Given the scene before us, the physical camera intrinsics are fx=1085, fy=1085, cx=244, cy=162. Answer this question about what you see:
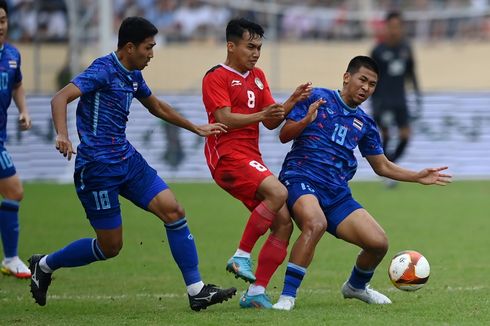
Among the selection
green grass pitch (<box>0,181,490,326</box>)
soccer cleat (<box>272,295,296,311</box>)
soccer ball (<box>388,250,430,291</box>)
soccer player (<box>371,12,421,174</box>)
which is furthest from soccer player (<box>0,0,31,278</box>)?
soccer player (<box>371,12,421,174</box>)

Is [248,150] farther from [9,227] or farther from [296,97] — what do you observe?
[9,227]

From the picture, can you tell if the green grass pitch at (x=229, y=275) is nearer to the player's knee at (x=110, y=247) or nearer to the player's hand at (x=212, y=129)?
the player's knee at (x=110, y=247)

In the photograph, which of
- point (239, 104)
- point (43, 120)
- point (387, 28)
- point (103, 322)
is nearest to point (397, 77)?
point (387, 28)

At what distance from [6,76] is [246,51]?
3.04 metres

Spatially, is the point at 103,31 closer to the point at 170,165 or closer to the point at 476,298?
the point at 170,165

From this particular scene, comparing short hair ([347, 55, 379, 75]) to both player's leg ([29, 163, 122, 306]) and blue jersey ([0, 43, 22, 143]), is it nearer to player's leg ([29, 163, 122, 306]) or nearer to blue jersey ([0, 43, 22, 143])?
player's leg ([29, 163, 122, 306])

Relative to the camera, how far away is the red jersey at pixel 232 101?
28.5 ft

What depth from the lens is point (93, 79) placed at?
8211 mm

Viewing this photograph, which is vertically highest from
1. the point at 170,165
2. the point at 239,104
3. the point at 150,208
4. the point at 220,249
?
the point at 239,104

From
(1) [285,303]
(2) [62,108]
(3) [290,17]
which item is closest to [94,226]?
(2) [62,108]

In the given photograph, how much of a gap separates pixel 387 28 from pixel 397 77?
0.89 meters

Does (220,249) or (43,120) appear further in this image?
(43,120)

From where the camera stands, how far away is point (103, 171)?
27.4 feet

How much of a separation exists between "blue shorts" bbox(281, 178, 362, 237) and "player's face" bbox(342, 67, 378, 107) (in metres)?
0.75
